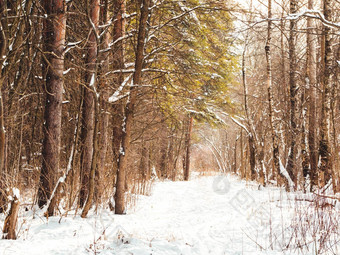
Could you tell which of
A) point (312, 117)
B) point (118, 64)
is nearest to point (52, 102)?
point (118, 64)

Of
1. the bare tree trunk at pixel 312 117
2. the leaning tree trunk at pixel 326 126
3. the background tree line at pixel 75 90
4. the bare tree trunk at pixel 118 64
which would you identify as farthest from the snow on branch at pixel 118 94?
the bare tree trunk at pixel 312 117

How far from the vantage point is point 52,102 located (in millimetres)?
4738

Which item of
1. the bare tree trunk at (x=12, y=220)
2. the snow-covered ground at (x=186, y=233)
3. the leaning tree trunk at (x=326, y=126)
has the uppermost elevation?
the leaning tree trunk at (x=326, y=126)

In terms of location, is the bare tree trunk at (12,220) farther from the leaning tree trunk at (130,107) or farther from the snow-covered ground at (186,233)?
the leaning tree trunk at (130,107)

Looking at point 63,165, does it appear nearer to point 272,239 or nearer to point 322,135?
point 272,239

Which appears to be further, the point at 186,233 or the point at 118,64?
the point at 118,64

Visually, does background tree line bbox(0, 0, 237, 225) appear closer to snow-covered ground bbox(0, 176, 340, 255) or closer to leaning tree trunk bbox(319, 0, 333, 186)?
snow-covered ground bbox(0, 176, 340, 255)

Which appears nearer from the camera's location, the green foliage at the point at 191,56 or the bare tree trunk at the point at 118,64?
the bare tree trunk at the point at 118,64

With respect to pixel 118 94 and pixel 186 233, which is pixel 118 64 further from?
pixel 186 233

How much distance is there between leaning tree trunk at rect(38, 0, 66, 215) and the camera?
4.64 meters

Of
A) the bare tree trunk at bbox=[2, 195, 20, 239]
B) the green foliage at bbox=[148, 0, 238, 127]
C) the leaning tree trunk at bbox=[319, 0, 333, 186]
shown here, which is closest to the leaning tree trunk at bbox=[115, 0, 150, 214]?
the green foliage at bbox=[148, 0, 238, 127]

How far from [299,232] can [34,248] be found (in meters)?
3.50

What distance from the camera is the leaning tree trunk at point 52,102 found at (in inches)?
183

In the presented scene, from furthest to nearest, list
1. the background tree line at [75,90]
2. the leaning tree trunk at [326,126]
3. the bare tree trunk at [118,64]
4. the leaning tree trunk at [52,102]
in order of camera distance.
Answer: the leaning tree trunk at [326,126] → the bare tree trunk at [118,64] → the leaning tree trunk at [52,102] → the background tree line at [75,90]
